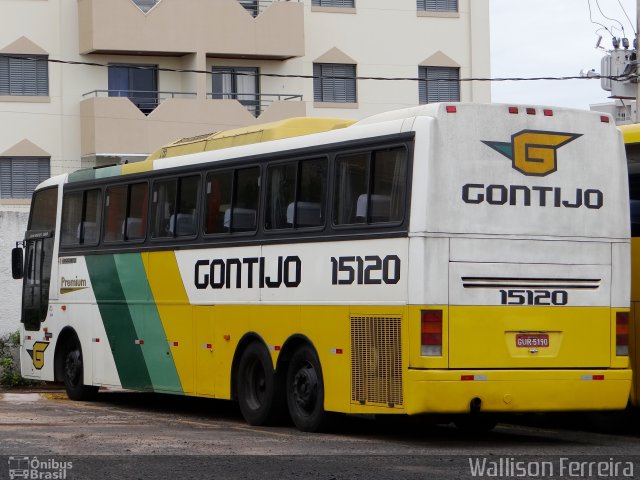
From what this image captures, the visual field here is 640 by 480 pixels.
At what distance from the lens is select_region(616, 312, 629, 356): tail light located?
15.1 m

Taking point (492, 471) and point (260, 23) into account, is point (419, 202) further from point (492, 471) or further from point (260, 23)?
point (260, 23)

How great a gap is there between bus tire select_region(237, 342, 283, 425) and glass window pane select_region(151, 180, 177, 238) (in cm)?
239

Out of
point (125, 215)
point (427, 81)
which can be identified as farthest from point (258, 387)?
point (427, 81)

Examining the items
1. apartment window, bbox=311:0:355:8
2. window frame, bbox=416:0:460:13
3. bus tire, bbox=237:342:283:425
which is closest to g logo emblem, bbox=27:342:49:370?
bus tire, bbox=237:342:283:425

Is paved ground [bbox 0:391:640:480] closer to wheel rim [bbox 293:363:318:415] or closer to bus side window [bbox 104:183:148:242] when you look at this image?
wheel rim [bbox 293:363:318:415]

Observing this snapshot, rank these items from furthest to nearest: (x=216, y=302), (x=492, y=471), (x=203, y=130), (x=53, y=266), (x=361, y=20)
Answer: (x=361, y=20), (x=203, y=130), (x=53, y=266), (x=216, y=302), (x=492, y=471)

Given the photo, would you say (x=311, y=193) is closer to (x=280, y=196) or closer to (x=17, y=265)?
(x=280, y=196)

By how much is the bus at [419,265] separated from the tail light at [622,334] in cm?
2

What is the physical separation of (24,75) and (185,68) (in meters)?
4.65

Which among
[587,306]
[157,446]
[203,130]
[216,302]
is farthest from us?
[203,130]

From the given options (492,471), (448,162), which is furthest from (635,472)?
(448,162)

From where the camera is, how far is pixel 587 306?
49.1 ft

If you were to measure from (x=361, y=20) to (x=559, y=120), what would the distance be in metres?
30.8

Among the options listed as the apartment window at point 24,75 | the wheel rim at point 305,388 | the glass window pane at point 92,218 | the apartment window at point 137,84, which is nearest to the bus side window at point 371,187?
the wheel rim at point 305,388
